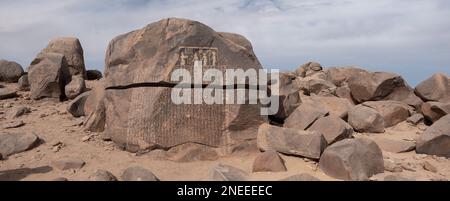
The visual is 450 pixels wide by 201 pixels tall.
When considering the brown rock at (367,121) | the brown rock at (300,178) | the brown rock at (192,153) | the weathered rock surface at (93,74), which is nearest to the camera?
the brown rock at (300,178)

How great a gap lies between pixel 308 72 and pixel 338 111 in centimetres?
703

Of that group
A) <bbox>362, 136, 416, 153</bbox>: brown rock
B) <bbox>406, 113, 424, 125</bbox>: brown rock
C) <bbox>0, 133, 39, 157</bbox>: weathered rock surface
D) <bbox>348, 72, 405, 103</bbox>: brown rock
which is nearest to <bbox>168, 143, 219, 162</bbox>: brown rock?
<bbox>0, 133, 39, 157</bbox>: weathered rock surface

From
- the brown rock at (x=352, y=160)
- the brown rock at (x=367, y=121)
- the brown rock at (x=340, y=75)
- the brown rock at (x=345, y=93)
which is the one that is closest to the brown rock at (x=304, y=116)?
the brown rock at (x=367, y=121)

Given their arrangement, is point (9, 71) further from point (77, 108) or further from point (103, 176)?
point (103, 176)

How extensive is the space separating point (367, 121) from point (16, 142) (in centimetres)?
587

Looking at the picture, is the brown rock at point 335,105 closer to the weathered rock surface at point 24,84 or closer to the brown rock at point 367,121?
the brown rock at point 367,121

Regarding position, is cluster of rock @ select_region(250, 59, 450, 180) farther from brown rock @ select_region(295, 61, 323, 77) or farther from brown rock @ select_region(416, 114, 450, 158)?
brown rock @ select_region(295, 61, 323, 77)

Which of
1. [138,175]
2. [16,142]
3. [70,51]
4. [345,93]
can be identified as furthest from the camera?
[70,51]

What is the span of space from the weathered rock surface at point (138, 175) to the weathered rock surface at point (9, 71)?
6.22m

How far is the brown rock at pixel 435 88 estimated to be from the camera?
8.52 meters

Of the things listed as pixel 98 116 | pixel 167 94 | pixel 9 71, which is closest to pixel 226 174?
pixel 167 94

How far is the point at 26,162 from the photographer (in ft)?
19.5

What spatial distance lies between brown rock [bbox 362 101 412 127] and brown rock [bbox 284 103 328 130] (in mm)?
1805

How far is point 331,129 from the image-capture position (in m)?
6.32
